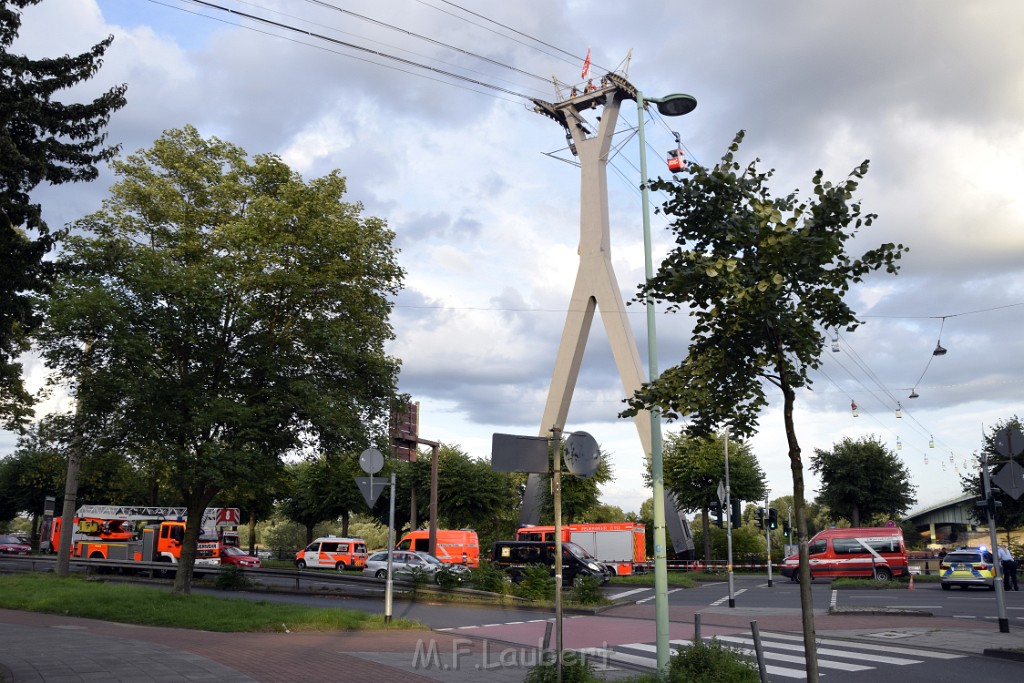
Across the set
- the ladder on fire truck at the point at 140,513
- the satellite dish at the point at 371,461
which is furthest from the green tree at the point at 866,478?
the satellite dish at the point at 371,461

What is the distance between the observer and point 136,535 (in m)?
40.3

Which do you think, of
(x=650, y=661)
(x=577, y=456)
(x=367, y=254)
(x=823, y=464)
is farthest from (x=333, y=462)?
(x=823, y=464)

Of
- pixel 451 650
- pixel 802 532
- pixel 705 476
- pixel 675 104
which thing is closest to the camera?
pixel 802 532

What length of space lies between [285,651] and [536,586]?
1232 cm

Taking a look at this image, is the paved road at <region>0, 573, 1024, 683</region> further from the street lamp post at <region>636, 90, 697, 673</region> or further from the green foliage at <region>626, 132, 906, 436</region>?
the green foliage at <region>626, 132, 906, 436</region>

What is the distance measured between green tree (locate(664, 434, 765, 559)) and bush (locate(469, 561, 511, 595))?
25.6m

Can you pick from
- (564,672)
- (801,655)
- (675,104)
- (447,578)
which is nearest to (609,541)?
(447,578)

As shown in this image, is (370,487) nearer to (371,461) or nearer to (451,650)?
(371,461)

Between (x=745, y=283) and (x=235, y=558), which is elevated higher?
(x=745, y=283)

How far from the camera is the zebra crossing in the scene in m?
12.9

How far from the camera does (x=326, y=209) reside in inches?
864

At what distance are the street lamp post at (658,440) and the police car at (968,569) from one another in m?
23.9

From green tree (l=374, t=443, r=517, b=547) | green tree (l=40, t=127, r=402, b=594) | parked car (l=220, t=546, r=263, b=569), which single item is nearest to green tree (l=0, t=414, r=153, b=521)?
green tree (l=40, t=127, r=402, b=594)

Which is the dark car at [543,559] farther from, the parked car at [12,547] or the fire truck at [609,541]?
the parked car at [12,547]
